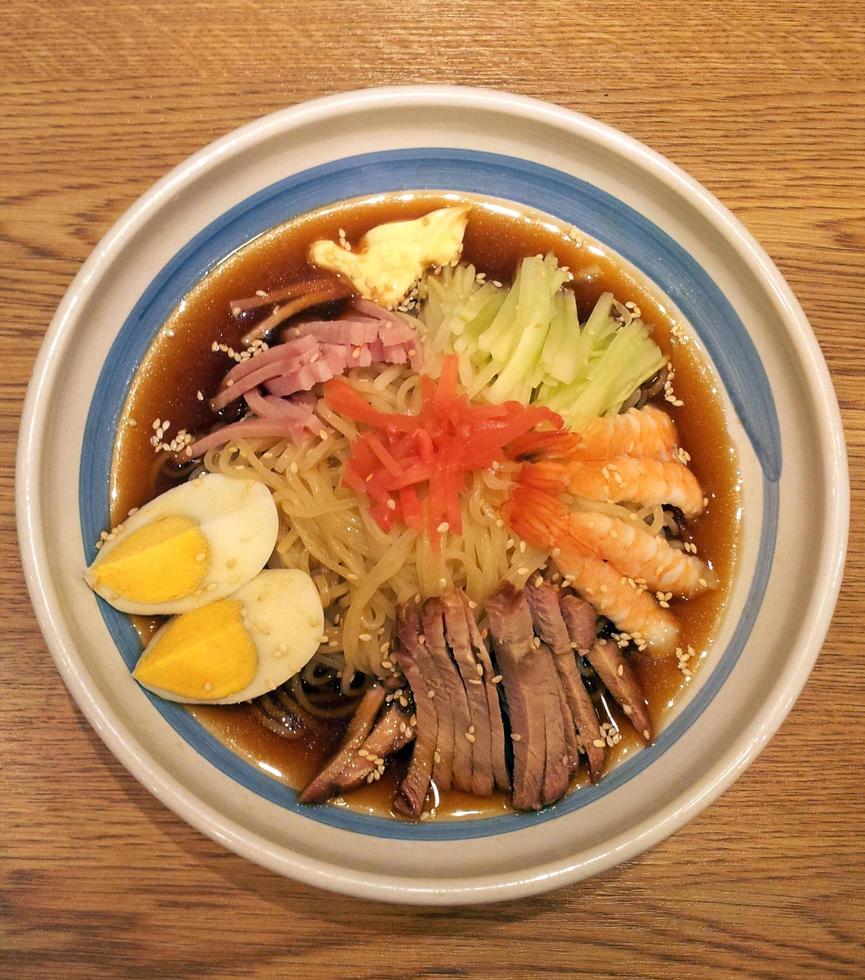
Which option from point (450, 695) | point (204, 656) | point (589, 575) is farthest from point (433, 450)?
point (204, 656)

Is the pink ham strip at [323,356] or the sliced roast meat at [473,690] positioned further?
the pink ham strip at [323,356]

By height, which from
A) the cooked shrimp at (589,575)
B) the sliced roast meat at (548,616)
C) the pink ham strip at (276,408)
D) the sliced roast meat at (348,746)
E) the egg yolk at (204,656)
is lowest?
the sliced roast meat at (348,746)

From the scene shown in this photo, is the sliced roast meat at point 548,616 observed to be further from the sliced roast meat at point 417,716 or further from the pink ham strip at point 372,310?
the pink ham strip at point 372,310

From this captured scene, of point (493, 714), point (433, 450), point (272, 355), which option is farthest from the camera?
point (272, 355)

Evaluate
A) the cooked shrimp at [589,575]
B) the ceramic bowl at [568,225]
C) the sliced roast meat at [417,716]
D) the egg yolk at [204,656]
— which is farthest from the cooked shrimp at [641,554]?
the egg yolk at [204,656]

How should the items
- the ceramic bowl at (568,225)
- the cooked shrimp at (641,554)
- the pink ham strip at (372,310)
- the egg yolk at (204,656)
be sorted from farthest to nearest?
1. the pink ham strip at (372,310)
2. the cooked shrimp at (641,554)
3. the egg yolk at (204,656)
4. the ceramic bowl at (568,225)

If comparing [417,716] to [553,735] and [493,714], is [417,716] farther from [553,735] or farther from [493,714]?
[553,735]

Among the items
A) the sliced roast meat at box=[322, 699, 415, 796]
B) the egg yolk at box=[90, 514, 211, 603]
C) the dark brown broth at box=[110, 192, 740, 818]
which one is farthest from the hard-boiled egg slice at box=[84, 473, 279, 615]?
the sliced roast meat at box=[322, 699, 415, 796]
